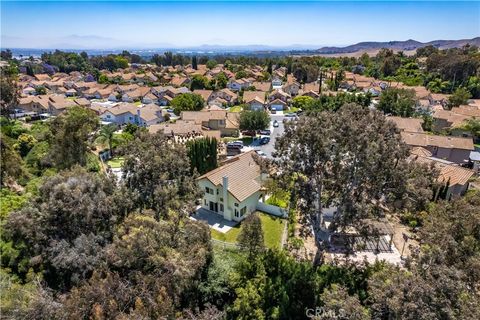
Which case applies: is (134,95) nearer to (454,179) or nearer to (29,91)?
(29,91)

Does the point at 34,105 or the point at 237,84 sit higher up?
the point at 237,84

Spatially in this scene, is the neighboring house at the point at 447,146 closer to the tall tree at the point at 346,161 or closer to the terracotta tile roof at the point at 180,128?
the tall tree at the point at 346,161

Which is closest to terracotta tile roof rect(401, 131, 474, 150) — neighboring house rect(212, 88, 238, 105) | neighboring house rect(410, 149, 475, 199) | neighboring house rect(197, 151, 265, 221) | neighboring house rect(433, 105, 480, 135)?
neighboring house rect(433, 105, 480, 135)

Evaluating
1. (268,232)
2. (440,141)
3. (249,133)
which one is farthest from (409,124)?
(268,232)

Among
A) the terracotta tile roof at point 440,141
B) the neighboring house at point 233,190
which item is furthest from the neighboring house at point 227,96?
the neighboring house at point 233,190

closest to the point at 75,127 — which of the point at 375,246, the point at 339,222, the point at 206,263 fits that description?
the point at 206,263

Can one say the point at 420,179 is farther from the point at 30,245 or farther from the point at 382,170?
the point at 30,245
